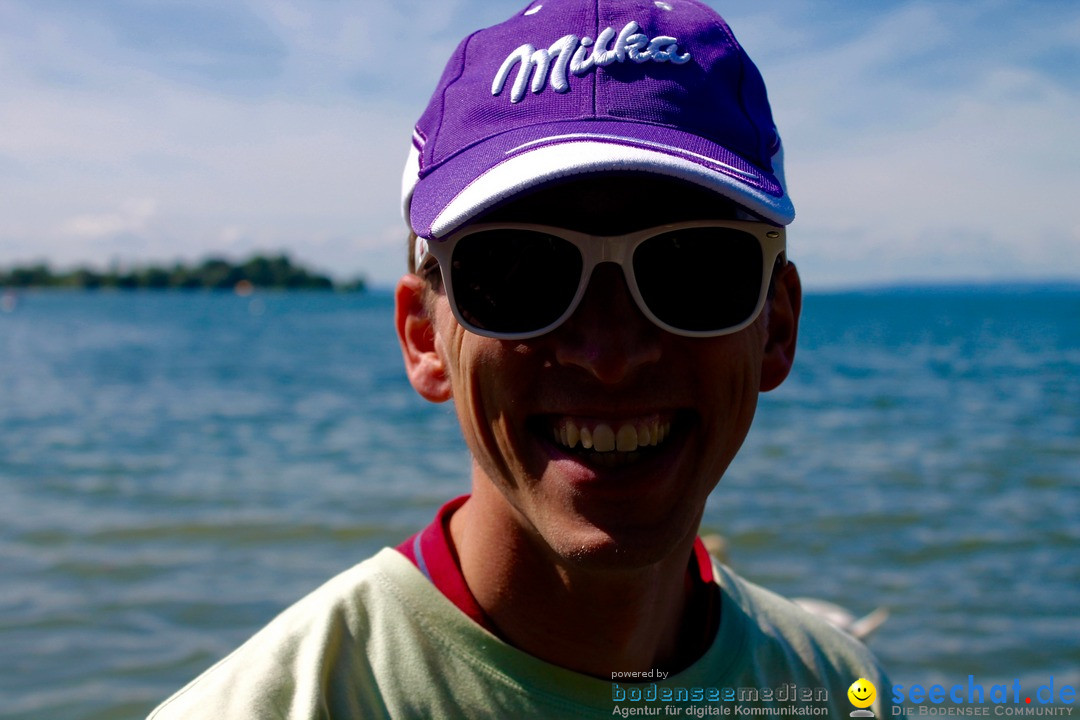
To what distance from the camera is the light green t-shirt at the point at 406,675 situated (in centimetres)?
148

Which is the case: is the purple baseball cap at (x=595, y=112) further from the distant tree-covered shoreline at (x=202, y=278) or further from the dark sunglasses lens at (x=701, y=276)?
the distant tree-covered shoreline at (x=202, y=278)

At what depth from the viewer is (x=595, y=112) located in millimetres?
1535

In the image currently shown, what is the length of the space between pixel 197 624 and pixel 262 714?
5.35m

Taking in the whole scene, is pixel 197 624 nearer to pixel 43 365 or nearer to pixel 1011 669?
pixel 1011 669

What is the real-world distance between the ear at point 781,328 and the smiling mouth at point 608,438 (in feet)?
1.31

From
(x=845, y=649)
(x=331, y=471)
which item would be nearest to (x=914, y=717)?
(x=845, y=649)

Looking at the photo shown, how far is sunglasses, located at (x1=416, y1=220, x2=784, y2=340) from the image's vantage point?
1.51 metres

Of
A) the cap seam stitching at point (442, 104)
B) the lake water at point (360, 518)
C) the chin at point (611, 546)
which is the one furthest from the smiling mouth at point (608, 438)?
the lake water at point (360, 518)

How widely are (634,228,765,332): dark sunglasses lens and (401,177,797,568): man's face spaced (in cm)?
3

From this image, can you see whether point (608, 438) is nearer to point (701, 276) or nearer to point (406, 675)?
point (701, 276)

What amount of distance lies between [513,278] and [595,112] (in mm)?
302

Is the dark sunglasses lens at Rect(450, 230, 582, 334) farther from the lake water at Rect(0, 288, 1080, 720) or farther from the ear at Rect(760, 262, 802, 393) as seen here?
the lake water at Rect(0, 288, 1080, 720)

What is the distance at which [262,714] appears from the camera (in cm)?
143

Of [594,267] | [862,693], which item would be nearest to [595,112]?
[594,267]
